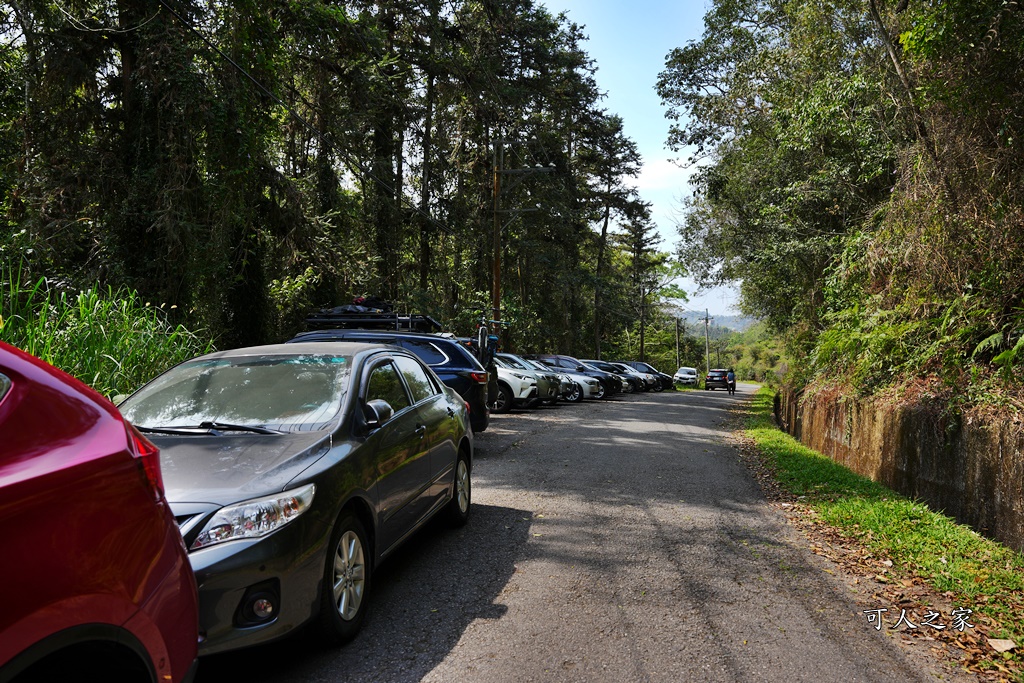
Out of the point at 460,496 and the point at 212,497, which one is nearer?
the point at 212,497

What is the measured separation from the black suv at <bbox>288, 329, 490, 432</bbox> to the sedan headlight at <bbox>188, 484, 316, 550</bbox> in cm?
737

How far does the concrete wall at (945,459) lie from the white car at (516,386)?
33.4 ft

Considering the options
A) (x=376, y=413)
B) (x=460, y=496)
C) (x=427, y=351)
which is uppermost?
(x=427, y=351)

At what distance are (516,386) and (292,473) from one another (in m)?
17.7

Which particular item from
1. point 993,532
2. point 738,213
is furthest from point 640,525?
point 738,213

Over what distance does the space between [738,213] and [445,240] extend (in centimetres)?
1386

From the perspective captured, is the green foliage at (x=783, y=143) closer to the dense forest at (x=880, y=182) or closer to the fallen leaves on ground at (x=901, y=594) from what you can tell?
the dense forest at (x=880, y=182)

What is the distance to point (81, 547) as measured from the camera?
80.4 inches

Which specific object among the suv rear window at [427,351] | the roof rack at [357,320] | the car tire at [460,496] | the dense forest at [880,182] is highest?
the dense forest at [880,182]

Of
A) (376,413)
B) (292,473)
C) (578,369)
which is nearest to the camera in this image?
(292,473)

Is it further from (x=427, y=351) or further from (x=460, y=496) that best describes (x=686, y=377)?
(x=460, y=496)

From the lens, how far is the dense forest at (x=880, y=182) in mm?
8414

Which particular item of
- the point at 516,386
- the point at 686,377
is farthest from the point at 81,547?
the point at 686,377

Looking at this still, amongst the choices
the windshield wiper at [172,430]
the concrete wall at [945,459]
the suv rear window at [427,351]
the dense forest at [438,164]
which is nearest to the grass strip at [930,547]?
the concrete wall at [945,459]
